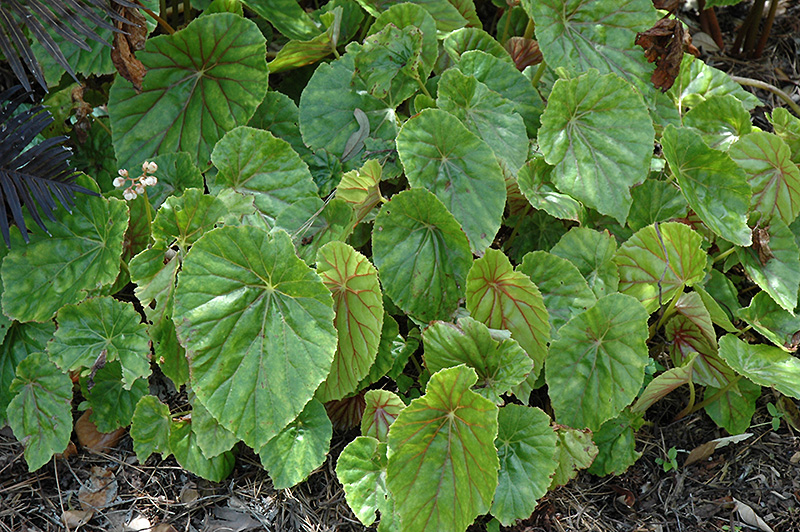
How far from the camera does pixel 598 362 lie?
4.78 ft

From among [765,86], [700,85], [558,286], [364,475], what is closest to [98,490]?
[364,475]

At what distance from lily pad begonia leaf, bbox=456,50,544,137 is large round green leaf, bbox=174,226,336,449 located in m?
0.76

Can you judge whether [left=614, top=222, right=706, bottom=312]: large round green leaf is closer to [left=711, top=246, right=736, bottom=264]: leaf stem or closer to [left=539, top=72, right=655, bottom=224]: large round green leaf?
[left=539, top=72, right=655, bottom=224]: large round green leaf

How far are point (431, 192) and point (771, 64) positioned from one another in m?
1.75

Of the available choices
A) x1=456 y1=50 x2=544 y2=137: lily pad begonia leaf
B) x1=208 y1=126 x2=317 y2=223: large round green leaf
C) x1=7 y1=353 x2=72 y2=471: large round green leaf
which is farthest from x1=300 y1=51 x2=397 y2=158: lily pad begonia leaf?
x1=7 y1=353 x2=72 y2=471: large round green leaf

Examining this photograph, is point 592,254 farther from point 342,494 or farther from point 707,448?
point 342,494

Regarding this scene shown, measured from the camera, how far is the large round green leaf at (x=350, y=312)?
4.58 feet

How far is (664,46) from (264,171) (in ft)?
3.62

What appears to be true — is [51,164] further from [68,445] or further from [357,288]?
[357,288]

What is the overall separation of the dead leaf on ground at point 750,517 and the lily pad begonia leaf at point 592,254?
552 mm

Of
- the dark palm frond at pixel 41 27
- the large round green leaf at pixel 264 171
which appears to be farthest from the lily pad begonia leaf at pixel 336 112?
the dark palm frond at pixel 41 27

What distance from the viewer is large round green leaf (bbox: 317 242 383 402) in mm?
1396

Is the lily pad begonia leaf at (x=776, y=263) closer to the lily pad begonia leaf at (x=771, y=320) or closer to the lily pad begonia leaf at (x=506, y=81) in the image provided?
the lily pad begonia leaf at (x=771, y=320)

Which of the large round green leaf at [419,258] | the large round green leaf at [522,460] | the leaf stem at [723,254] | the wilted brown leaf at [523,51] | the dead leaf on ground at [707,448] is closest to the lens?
the large round green leaf at [522,460]
